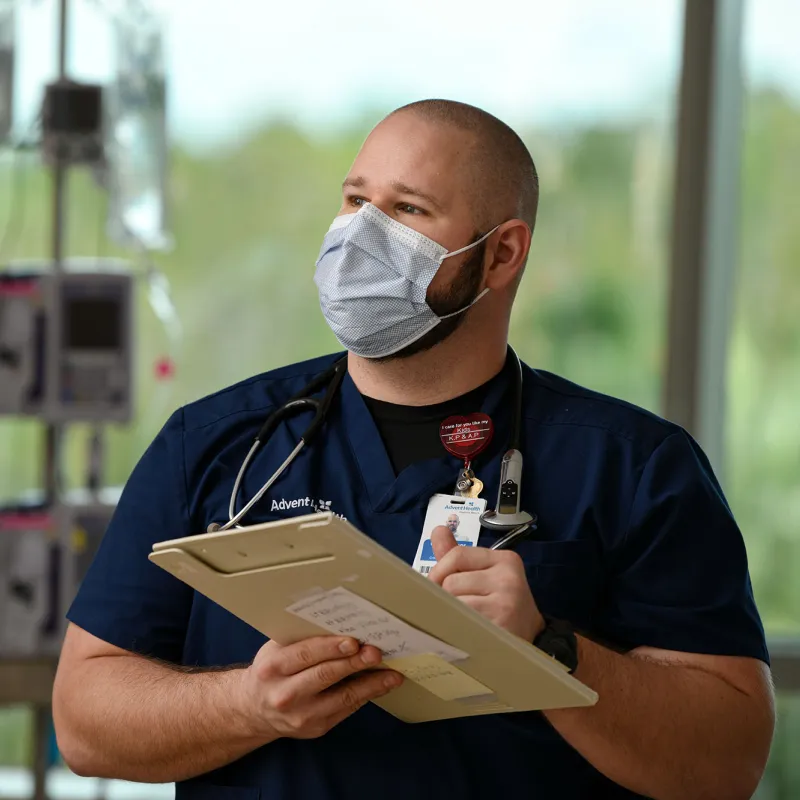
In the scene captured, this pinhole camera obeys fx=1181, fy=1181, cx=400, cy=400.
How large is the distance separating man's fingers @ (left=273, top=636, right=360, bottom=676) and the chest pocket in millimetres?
322

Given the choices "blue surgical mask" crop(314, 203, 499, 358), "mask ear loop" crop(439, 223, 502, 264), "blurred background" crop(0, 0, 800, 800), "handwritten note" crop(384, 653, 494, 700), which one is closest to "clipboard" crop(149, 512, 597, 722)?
"handwritten note" crop(384, 653, 494, 700)

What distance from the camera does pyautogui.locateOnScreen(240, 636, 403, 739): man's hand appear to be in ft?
3.96

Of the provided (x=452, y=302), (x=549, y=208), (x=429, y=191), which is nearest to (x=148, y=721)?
(x=452, y=302)

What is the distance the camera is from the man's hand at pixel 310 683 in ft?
3.96

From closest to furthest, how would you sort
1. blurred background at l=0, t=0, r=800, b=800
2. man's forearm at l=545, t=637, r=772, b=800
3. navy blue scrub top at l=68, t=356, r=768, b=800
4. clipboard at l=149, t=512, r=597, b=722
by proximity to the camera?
clipboard at l=149, t=512, r=597, b=722, man's forearm at l=545, t=637, r=772, b=800, navy blue scrub top at l=68, t=356, r=768, b=800, blurred background at l=0, t=0, r=800, b=800

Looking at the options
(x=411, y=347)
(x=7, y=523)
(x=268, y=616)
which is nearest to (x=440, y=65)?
(x=7, y=523)

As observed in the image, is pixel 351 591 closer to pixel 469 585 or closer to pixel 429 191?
pixel 469 585

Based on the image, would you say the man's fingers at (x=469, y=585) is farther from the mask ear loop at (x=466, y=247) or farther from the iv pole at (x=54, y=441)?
the iv pole at (x=54, y=441)

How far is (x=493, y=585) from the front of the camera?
1197mm

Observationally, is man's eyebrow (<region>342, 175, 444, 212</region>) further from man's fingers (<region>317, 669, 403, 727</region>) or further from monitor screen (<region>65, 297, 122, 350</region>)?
monitor screen (<region>65, 297, 122, 350</region>)

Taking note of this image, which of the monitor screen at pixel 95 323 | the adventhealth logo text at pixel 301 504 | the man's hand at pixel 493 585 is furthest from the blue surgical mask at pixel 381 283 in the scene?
the monitor screen at pixel 95 323

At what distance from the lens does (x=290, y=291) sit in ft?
11.4

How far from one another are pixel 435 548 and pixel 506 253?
56 centimetres

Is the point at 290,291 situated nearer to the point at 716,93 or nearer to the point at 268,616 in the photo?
the point at 716,93
